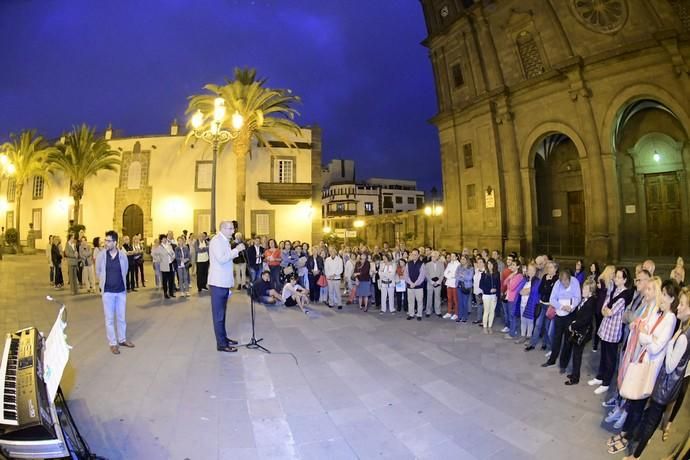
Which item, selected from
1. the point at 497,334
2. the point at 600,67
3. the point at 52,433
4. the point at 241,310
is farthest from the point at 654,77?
the point at 52,433

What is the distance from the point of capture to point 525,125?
1820 cm

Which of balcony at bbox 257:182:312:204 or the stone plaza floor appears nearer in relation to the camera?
the stone plaza floor

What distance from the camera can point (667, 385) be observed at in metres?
3.45

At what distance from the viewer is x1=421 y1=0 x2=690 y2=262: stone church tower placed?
14055 millimetres

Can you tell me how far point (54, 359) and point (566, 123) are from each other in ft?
63.8

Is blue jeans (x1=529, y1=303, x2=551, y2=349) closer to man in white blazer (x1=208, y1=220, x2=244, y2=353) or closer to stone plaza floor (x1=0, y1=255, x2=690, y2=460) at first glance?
stone plaza floor (x1=0, y1=255, x2=690, y2=460)

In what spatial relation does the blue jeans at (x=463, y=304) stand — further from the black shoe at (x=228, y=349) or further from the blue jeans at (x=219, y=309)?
the blue jeans at (x=219, y=309)

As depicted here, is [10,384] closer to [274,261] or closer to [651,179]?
[274,261]

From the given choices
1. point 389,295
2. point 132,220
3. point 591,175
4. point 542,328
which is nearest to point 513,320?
point 542,328

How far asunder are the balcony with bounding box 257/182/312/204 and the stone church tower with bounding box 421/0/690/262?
30.3ft

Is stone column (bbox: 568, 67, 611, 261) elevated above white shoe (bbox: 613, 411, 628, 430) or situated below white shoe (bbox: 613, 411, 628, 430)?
above

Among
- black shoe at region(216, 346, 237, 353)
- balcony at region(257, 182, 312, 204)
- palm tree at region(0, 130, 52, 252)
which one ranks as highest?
palm tree at region(0, 130, 52, 252)

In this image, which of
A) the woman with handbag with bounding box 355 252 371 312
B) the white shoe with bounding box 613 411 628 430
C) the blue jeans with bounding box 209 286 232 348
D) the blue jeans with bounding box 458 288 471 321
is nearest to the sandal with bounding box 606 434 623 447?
the white shoe with bounding box 613 411 628 430

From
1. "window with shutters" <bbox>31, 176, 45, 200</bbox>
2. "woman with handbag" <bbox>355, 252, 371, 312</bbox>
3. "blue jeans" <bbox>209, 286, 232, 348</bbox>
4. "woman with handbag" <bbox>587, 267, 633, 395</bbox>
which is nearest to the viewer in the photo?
"woman with handbag" <bbox>587, 267, 633, 395</bbox>
